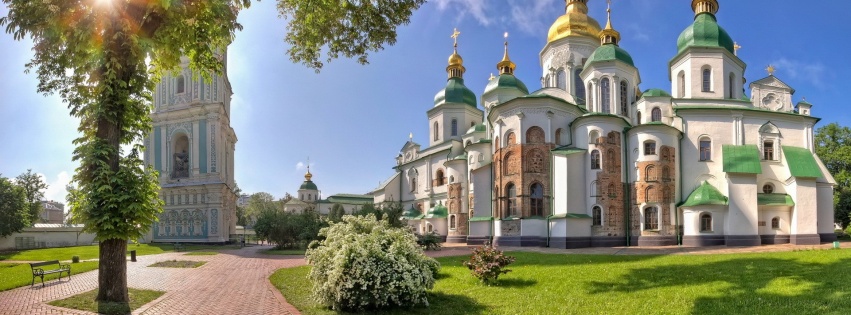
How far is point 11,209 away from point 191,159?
12.5 meters

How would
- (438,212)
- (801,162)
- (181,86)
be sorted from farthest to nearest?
(181,86), (438,212), (801,162)

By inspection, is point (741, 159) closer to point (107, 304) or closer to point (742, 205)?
point (742, 205)

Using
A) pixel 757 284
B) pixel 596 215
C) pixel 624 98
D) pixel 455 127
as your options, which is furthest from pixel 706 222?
pixel 455 127

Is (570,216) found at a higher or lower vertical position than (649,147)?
lower

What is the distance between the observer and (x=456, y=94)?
44.5 metres

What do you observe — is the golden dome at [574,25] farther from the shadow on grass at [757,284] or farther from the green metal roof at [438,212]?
the shadow on grass at [757,284]

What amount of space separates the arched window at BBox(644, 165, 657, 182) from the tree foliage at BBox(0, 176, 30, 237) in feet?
143

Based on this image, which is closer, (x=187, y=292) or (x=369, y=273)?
(x=369, y=273)

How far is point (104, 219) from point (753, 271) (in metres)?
15.0

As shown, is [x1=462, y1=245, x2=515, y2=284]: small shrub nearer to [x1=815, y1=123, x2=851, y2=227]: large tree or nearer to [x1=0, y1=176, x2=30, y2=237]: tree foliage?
[x1=815, y1=123, x2=851, y2=227]: large tree

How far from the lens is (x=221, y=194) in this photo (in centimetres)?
4009

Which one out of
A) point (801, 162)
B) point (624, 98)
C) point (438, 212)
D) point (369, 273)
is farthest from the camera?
point (438, 212)

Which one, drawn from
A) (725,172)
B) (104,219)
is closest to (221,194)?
(104,219)

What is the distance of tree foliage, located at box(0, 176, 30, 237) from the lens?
3525 centimetres
